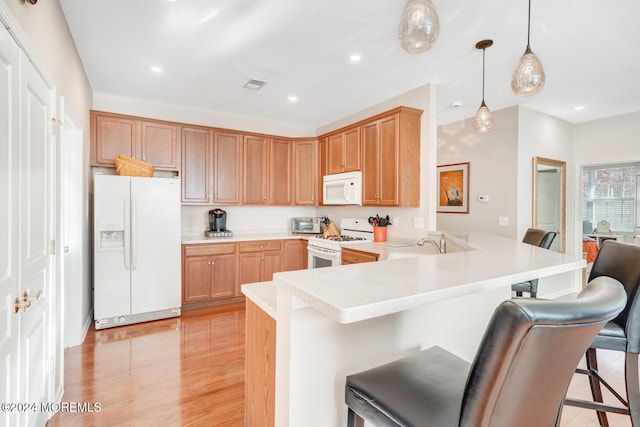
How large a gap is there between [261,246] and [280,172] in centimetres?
120

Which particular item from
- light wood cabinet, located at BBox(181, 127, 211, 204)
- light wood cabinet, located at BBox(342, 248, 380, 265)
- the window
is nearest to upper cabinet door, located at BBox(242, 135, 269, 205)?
light wood cabinet, located at BBox(181, 127, 211, 204)

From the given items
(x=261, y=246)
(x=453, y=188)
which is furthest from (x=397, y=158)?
(x=261, y=246)

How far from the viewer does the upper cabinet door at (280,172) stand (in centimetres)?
470

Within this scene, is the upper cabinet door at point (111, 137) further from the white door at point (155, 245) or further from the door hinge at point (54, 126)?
the door hinge at point (54, 126)

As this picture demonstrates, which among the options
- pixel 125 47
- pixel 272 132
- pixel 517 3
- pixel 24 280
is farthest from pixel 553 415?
pixel 272 132

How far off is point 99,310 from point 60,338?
129cm

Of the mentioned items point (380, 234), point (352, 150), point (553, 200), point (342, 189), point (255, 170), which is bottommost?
point (380, 234)

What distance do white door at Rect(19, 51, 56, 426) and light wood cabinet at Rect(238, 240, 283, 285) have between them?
7.70 ft

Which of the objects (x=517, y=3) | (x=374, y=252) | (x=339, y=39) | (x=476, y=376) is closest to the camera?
(x=476, y=376)

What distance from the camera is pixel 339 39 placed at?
250cm

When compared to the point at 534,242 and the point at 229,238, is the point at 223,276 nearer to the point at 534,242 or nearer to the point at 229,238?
the point at 229,238

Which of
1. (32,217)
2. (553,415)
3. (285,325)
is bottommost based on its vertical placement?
(553,415)

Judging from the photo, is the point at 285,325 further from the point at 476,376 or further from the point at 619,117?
the point at 619,117

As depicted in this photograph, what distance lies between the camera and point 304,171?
4.91 metres
